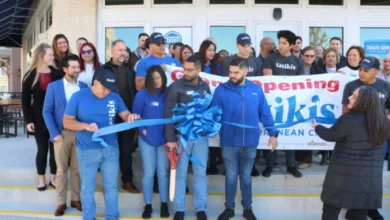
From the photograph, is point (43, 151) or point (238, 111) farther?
point (43, 151)

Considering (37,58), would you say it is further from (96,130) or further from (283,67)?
(283,67)

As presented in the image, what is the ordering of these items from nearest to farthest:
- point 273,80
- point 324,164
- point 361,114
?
point 361,114 → point 273,80 → point 324,164

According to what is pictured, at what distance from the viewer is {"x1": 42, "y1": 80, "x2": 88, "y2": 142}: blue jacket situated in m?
4.59

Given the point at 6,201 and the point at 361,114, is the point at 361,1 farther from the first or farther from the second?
the point at 6,201

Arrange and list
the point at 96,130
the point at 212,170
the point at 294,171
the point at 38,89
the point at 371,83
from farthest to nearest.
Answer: the point at 212,170, the point at 294,171, the point at 38,89, the point at 371,83, the point at 96,130

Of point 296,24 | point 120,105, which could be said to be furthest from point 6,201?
point 296,24

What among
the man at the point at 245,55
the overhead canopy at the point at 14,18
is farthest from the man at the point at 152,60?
the overhead canopy at the point at 14,18

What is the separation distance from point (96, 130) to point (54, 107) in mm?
833

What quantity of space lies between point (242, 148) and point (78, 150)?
183 cm

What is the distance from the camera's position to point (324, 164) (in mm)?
6000

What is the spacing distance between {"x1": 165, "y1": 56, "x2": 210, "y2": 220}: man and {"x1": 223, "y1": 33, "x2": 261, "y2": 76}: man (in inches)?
28.4

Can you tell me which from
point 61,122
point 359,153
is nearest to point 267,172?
point 359,153

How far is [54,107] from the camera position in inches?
184

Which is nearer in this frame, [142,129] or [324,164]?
[142,129]
